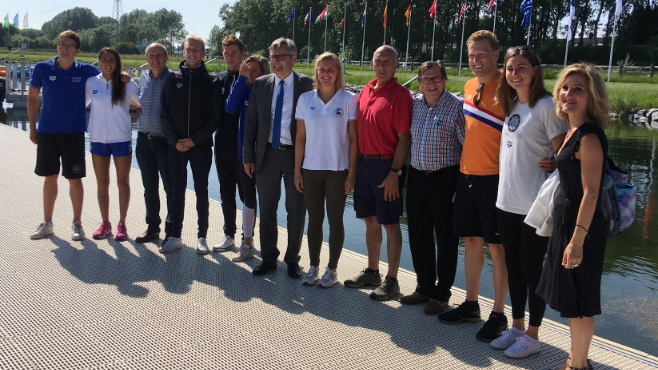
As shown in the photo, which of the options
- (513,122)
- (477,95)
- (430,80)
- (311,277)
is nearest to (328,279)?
(311,277)

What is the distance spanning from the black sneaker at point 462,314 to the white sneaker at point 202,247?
2.16 m

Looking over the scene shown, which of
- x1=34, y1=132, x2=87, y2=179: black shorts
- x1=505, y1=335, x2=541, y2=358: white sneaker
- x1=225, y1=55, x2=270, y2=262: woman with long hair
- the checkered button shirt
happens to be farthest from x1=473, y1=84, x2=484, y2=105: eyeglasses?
x1=34, y1=132, x2=87, y2=179: black shorts

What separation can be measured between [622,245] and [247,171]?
4574 mm

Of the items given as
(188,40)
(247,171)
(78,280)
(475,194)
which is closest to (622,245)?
(475,194)

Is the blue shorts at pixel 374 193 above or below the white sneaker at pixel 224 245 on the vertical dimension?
above

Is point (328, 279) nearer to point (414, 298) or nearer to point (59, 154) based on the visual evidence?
point (414, 298)

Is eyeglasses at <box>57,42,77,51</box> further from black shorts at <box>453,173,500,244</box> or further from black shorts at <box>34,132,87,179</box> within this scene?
black shorts at <box>453,173,500,244</box>

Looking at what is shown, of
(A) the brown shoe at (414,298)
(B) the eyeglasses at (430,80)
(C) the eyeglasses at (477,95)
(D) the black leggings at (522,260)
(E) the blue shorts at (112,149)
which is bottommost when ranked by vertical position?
(A) the brown shoe at (414,298)

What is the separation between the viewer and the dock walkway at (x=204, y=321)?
126 inches

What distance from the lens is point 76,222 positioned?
5.32 metres

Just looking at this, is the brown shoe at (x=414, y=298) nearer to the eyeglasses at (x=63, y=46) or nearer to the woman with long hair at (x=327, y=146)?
the woman with long hair at (x=327, y=146)

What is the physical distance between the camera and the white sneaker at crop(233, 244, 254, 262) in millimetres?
4955

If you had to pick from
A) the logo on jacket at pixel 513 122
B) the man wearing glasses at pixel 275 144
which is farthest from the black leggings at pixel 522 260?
the man wearing glasses at pixel 275 144

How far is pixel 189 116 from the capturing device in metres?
4.89
